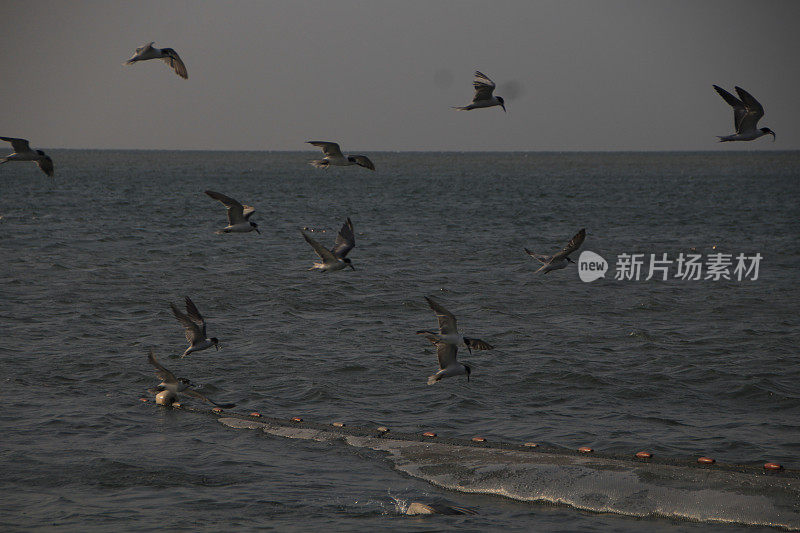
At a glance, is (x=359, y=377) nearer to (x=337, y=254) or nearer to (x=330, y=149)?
(x=337, y=254)

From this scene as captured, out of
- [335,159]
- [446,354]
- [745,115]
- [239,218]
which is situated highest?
[745,115]

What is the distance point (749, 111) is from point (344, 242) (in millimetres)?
7805

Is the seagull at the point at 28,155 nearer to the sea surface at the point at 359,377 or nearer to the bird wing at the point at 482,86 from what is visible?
the sea surface at the point at 359,377

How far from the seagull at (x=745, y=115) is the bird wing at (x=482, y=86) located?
428cm

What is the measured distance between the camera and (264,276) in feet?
117

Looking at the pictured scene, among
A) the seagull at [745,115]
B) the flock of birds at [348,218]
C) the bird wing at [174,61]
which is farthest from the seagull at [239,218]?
the seagull at [745,115]

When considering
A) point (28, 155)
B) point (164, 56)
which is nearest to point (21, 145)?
point (28, 155)

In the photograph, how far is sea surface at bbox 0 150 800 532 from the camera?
13.3m

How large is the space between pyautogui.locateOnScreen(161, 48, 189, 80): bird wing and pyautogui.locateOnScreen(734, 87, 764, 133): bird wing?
10022mm

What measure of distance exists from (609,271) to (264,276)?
12776 millimetres

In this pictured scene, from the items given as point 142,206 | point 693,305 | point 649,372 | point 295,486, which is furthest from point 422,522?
point 142,206

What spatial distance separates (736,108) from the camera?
18609mm

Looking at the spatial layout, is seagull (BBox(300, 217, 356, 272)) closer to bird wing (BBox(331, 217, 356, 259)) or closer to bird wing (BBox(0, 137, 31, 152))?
bird wing (BBox(331, 217, 356, 259))

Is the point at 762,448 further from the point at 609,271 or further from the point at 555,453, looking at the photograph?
the point at 609,271
